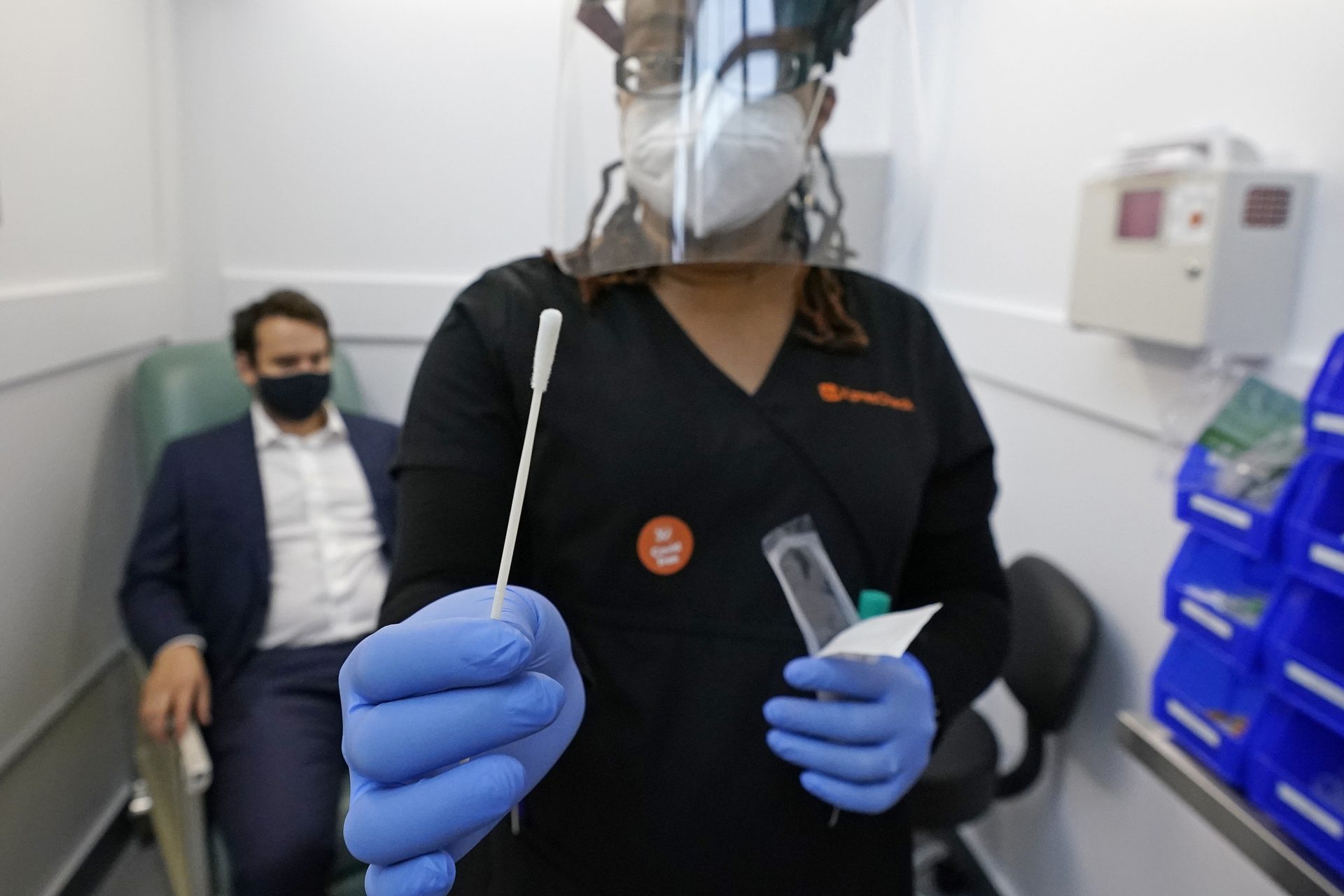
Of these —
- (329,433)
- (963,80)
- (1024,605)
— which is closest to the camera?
(1024,605)

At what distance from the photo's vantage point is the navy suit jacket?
144 centimetres

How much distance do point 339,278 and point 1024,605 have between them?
1719 mm

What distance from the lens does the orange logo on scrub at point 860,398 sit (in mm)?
750

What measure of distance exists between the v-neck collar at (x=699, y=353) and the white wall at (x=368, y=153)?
58.0 inches

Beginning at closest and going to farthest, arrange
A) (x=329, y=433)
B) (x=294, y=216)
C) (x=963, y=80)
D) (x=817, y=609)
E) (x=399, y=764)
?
(x=399, y=764) < (x=817, y=609) < (x=329, y=433) < (x=963, y=80) < (x=294, y=216)

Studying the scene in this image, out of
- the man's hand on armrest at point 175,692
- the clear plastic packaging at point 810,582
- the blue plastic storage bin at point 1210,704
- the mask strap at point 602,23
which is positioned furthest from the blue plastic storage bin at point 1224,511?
the man's hand on armrest at point 175,692

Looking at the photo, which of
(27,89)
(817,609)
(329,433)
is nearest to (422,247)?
(329,433)

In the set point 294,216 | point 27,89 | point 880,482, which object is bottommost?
point 880,482

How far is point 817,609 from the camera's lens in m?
0.71

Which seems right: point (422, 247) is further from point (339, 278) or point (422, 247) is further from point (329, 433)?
point (329, 433)

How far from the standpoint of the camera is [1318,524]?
0.81 m

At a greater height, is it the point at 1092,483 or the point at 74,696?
the point at 1092,483

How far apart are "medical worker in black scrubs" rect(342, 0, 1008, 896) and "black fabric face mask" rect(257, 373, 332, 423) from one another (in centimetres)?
104

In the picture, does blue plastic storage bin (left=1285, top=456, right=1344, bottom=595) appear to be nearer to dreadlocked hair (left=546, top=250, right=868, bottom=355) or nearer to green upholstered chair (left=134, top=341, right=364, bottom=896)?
dreadlocked hair (left=546, top=250, right=868, bottom=355)
